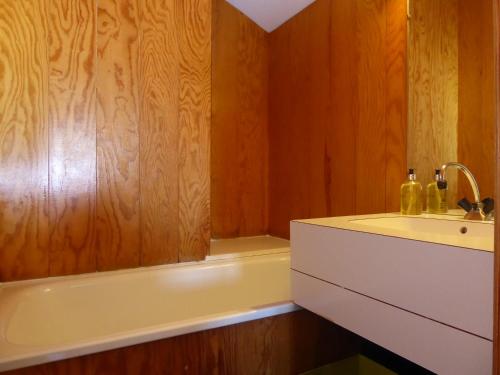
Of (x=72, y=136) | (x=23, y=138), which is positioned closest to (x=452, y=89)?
(x=72, y=136)

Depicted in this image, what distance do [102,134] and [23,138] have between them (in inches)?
12.3

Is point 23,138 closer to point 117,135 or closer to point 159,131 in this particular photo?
point 117,135

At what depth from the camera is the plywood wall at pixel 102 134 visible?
139 centimetres

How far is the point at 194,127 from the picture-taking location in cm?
172

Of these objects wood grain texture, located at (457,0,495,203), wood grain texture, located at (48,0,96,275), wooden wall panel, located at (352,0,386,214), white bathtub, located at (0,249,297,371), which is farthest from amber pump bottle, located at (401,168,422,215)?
wood grain texture, located at (48,0,96,275)

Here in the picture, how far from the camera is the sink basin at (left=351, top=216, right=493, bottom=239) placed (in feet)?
3.28

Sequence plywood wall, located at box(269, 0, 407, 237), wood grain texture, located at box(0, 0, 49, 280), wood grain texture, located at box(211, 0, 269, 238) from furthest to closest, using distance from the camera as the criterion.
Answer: wood grain texture, located at box(211, 0, 269, 238)
plywood wall, located at box(269, 0, 407, 237)
wood grain texture, located at box(0, 0, 49, 280)

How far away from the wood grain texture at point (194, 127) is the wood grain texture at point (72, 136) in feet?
1.37

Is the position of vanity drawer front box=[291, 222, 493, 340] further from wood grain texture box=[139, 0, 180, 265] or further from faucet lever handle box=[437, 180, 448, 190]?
wood grain texture box=[139, 0, 180, 265]

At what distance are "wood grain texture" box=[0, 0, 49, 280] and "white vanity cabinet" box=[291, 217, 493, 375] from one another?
1.20 m

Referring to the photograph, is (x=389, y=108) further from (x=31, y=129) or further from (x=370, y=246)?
(x=31, y=129)

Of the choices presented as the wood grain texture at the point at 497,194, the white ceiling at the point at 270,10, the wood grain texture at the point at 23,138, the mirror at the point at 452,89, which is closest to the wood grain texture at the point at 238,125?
the white ceiling at the point at 270,10

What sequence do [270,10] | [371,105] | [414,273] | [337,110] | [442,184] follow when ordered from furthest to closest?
[270,10]
[337,110]
[371,105]
[442,184]
[414,273]

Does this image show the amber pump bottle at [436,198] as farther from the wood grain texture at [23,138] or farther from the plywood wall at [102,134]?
the wood grain texture at [23,138]
